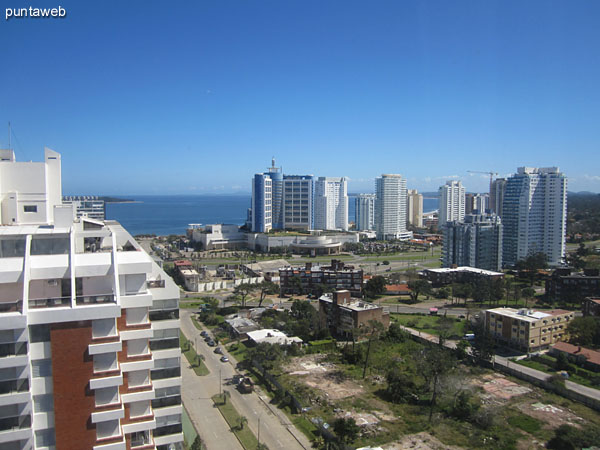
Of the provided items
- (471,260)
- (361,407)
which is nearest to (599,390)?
(361,407)

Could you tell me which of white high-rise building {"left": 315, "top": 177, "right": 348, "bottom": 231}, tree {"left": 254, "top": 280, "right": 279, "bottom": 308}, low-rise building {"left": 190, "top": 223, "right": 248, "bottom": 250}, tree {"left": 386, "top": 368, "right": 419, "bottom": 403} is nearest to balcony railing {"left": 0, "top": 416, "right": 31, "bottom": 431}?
tree {"left": 386, "top": 368, "right": 419, "bottom": 403}

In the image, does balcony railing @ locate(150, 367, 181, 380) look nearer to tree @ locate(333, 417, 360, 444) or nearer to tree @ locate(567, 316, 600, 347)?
tree @ locate(333, 417, 360, 444)

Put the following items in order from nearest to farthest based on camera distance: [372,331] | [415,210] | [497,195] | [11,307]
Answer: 1. [11,307]
2. [372,331]
3. [497,195]
4. [415,210]

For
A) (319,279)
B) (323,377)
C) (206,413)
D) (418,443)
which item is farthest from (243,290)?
(418,443)

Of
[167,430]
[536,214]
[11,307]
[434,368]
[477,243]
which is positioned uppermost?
[536,214]

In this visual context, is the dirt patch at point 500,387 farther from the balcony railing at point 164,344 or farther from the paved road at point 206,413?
the balcony railing at point 164,344

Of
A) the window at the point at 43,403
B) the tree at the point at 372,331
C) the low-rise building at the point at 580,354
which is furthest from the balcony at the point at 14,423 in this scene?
the low-rise building at the point at 580,354

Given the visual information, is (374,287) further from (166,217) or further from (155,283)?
(166,217)
